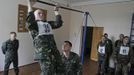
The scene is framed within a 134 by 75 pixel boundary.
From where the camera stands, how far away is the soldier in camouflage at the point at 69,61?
2.68 meters

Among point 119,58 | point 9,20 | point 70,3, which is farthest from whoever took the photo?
point 70,3

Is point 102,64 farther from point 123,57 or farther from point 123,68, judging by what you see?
point 123,57

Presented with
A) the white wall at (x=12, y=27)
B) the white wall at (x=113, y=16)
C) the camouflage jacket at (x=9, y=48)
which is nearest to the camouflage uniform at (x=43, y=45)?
the camouflage jacket at (x=9, y=48)

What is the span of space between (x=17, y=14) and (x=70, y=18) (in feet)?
12.0

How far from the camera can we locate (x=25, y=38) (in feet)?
20.9

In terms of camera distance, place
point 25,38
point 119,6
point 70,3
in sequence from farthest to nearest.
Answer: point 70,3
point 119,6
point 25,38

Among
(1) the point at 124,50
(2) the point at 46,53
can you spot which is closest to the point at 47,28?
(2) the point at 46,53

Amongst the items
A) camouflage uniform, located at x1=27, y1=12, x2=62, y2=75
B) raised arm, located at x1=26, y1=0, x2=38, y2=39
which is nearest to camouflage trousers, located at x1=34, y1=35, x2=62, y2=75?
camouflage uniform, located at x1=27, y1=12, x2=62, y2=75

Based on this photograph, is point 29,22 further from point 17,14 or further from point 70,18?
point 70,18

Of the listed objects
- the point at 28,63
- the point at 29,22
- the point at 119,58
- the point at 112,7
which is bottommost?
the point at 28,63

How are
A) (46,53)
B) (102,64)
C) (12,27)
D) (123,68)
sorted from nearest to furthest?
(46,53) → (123,68) → (102,64) → (12,27)

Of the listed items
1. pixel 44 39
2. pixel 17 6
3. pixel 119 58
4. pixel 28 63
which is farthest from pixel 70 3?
pixel 44 39

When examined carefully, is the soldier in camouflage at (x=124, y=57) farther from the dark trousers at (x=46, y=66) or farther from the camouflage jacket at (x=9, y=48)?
the camouflage jacket at (x=9, y=48)

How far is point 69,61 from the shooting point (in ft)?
8.82
